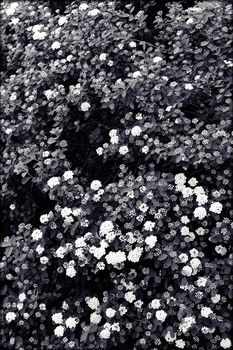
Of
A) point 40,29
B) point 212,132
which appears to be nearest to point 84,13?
point 40,29

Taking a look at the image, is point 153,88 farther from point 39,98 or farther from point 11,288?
point 11,288

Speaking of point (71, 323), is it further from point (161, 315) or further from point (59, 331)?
point (161, 315)

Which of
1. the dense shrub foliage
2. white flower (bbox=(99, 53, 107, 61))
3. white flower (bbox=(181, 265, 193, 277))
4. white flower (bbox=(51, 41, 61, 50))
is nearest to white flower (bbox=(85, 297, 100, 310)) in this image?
the dense shrub foliage

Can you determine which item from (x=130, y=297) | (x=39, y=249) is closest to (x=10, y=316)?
(x=39, y=249)

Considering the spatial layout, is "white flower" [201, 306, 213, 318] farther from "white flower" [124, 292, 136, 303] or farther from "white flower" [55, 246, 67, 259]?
"white flower" [55, 246, 67, 259]

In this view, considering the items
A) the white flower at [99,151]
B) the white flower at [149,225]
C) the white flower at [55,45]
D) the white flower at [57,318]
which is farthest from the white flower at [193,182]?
the white flower at [55,45]

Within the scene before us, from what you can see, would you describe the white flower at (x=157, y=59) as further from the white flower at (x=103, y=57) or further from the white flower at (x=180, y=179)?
the white flower at (x=180, y=179)
